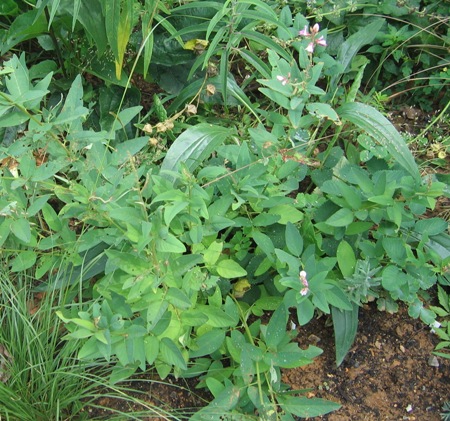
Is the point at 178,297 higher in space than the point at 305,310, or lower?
higher

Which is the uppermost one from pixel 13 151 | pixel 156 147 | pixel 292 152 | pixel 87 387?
pixel 13 151

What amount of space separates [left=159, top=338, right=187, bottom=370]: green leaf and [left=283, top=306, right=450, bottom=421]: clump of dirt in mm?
423

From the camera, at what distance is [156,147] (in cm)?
178

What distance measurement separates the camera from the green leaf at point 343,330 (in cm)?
152

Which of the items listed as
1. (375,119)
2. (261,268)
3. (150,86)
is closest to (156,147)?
(150,86)

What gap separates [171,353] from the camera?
49.2 inches

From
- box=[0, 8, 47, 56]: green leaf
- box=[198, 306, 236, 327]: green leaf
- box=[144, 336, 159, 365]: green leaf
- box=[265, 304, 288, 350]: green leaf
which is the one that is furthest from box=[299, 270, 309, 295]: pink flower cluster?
box=[0, 8, 47, 56]: green leaf

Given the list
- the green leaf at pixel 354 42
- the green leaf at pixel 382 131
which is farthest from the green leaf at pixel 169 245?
the green leaf at pixel 354 42

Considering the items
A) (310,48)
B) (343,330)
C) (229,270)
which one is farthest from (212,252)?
(310,48)

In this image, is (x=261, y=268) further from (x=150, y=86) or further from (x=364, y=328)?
(x=150, y=86)

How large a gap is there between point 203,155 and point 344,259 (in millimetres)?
491

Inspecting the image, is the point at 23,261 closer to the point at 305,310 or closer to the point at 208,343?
the point at 208,343

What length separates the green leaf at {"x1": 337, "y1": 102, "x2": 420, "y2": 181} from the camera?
1549mm

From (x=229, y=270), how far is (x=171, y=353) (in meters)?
0.27
